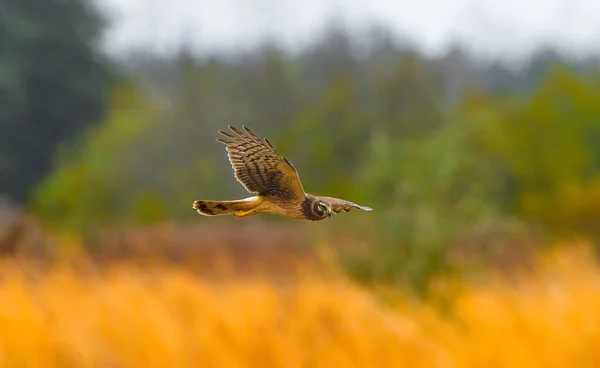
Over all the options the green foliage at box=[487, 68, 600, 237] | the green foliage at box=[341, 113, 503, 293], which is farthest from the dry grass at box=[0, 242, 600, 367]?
the green foliage at box=[487, 68, 600, 237]

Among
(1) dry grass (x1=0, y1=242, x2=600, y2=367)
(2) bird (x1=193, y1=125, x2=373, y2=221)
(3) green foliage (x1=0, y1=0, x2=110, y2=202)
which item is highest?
(2) bird (x1=193, y1=125, x2=373, y2=221)

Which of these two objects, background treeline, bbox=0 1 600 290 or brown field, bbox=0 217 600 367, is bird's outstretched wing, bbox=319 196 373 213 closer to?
background treeline, bbox=0 1 600 290

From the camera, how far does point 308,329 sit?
14.0ft

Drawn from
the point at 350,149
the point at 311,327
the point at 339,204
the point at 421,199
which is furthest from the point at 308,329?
the point at 339,204

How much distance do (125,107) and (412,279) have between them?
196cm

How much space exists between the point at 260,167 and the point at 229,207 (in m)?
0.04

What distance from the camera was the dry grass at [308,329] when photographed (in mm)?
3844

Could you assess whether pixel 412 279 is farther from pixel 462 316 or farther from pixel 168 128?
pixel 168 128

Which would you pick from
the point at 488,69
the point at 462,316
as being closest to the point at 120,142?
the point at 462,316

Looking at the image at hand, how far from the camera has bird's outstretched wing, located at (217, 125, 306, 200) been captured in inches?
22.1

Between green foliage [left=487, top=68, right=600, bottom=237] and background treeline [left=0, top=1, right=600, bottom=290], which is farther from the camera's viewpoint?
green foliage [left=487, top=68, right=600, bottom=237]

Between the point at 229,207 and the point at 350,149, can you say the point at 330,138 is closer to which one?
the point at 350,149

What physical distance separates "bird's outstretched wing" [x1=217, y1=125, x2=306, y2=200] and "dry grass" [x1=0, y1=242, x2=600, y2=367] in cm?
323

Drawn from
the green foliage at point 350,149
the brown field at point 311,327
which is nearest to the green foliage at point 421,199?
the green foliage at point 350,149
